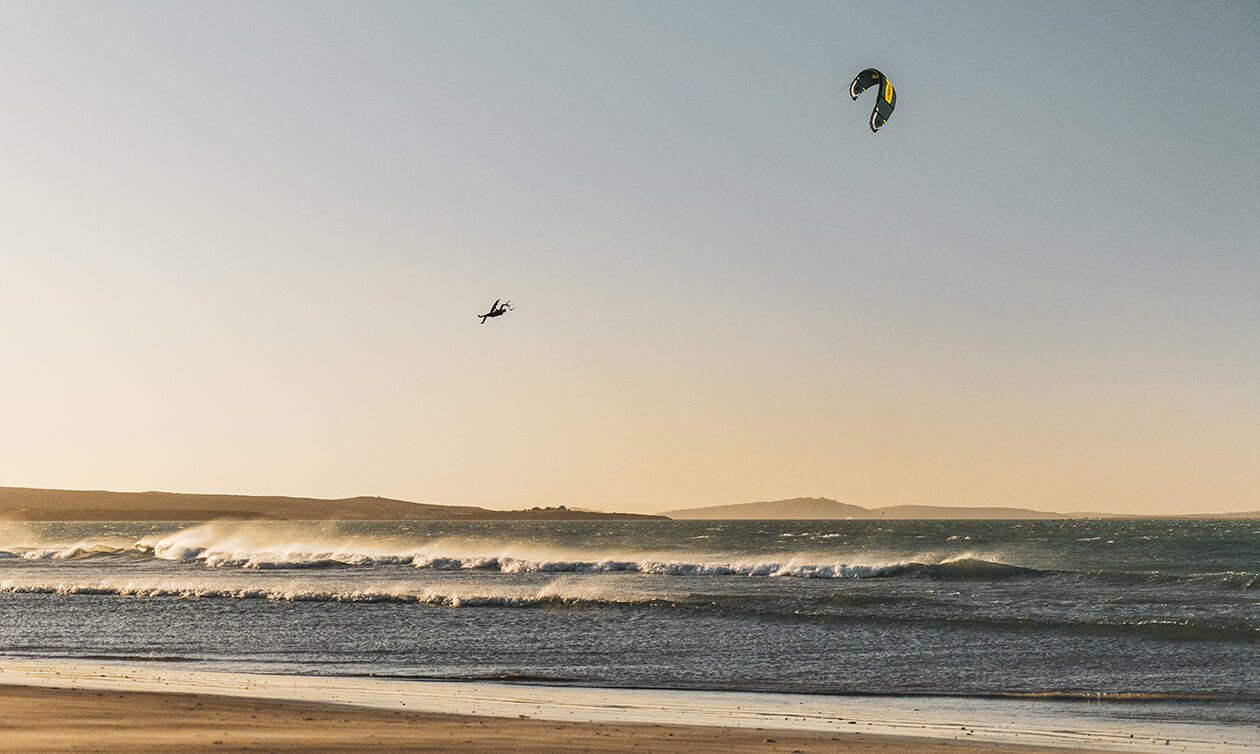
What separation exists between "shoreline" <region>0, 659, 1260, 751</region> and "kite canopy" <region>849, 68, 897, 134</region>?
1300 cm

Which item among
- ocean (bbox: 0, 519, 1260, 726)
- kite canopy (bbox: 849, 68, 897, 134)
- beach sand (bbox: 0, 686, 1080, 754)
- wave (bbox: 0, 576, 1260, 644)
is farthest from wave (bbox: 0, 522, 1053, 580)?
beach sand (bbox: 0, 686, 1080, 754)

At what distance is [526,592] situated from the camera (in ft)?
107

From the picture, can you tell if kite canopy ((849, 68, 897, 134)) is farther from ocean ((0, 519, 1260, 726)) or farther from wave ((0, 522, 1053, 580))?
wave ((0, 522, 1053, 580))

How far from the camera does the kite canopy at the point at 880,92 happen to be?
22.8 meters

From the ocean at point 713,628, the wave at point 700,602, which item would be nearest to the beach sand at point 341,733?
the ocean at point 713,628

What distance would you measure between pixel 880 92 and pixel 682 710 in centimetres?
1574

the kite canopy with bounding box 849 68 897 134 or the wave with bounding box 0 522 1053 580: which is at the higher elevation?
the kite canopy with bounding box 849 68 897 134

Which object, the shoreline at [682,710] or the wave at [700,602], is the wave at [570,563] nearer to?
the wave at [700,602]

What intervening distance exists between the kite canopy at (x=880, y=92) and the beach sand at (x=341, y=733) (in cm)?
1455

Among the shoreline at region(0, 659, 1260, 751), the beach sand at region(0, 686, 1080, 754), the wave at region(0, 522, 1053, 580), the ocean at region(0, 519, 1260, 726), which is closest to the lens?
the beach sand at region(0, 686, 1080, 754)

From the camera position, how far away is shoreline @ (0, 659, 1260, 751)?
11930 mm

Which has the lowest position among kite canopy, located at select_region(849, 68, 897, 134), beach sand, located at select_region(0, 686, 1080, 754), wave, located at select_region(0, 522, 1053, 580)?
wave, located at select_region(0, 522, 1053, 580)

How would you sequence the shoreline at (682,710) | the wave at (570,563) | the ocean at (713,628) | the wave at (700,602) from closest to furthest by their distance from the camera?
the shoreline at (682,710)
the ocean at (713,628)
the wave at (700,602)
the wave at (570,563)

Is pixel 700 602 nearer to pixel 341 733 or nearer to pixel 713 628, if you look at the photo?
pixel 713 628
